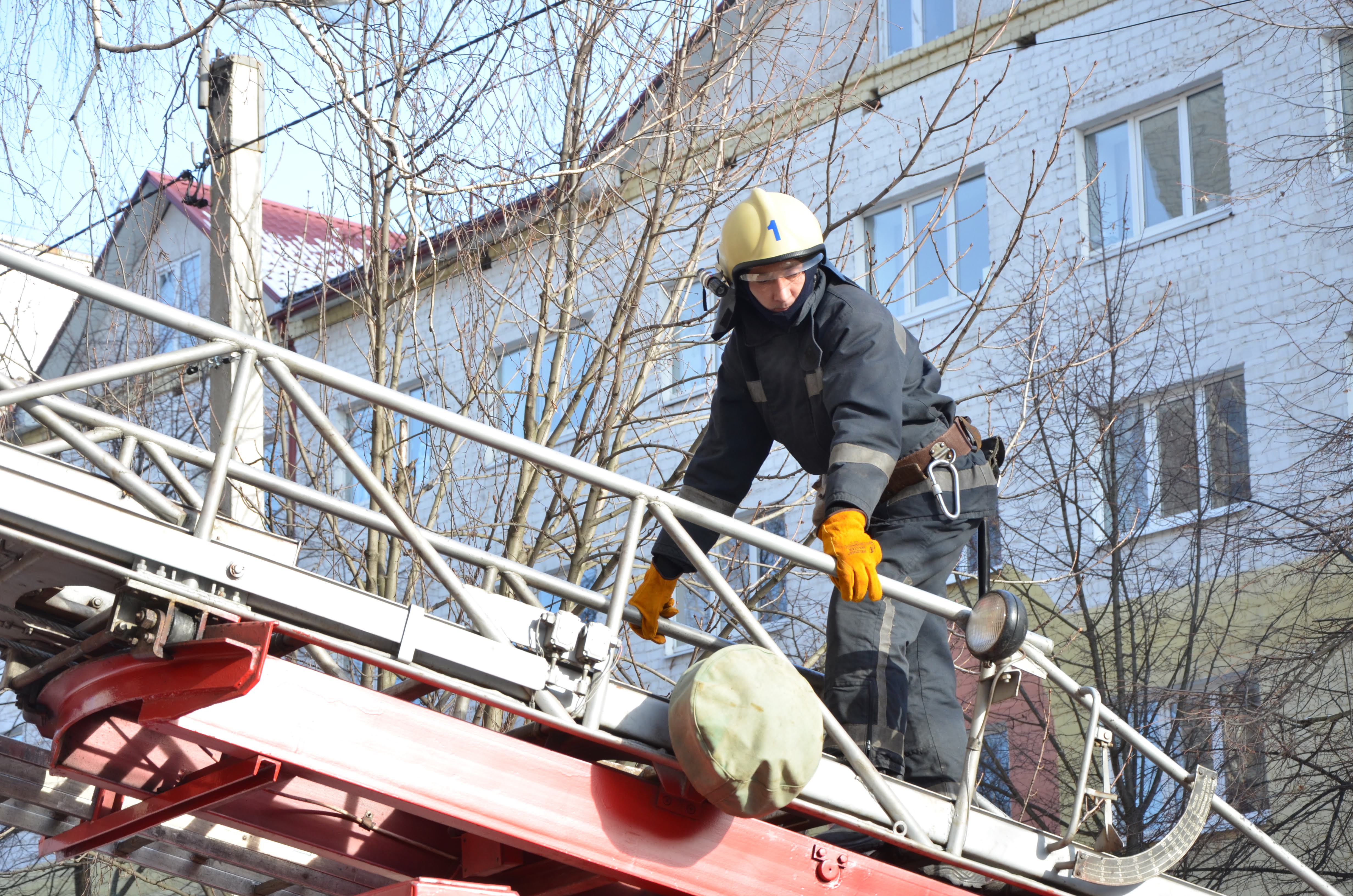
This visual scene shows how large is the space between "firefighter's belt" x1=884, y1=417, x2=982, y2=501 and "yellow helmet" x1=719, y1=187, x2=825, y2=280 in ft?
2.34

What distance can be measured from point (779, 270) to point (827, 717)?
1.37m

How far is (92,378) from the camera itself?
354 cm

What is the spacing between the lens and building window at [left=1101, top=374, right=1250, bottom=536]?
494 inches

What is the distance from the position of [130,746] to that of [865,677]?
6.80 ft

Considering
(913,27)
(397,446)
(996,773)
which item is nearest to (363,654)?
(397,446)

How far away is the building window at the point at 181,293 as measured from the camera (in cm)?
1680

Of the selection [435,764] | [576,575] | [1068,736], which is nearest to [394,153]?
[576,575]

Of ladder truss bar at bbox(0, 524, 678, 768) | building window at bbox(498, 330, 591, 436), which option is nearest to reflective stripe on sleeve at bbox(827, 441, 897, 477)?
ladder truss bar at bbox(0, 524, 678, 768)

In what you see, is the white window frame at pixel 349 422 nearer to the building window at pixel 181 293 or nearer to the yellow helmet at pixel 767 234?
the building window at pixel 181 293

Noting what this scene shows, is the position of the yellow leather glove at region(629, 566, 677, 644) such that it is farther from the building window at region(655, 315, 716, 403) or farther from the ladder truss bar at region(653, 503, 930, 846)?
the building window at region(655, 315, 716, 403)

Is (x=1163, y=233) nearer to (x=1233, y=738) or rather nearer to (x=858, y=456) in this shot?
(x=1233, y=738)

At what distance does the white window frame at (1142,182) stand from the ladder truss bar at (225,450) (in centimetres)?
1140

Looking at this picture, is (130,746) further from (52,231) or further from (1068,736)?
(1068,736)

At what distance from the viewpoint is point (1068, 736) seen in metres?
12.8
